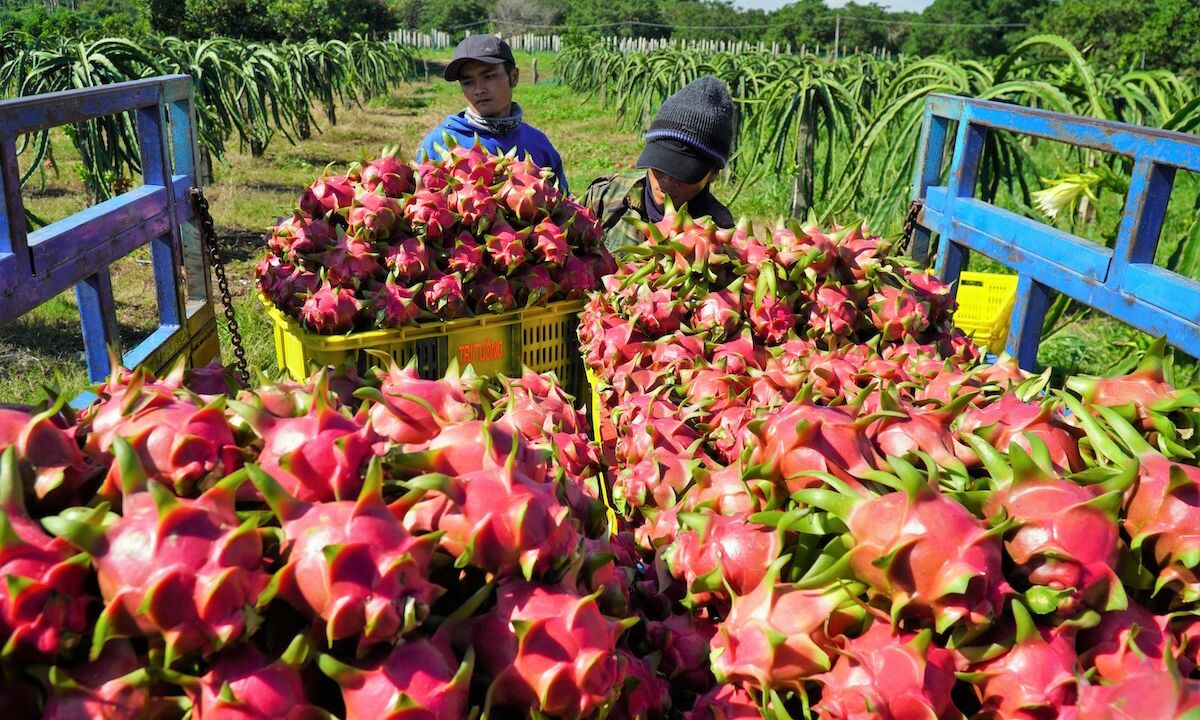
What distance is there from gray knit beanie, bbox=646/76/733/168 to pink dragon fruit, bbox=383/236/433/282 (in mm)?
1155

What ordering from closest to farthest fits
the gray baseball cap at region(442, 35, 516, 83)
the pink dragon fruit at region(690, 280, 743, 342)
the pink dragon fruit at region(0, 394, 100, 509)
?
the pink dragon fruit at region(0, 394, 100, 509) < the pink dragon fruit at region(690, 280, 743, 342) < the gray baseball cap at region(442, 35, 516, 83)

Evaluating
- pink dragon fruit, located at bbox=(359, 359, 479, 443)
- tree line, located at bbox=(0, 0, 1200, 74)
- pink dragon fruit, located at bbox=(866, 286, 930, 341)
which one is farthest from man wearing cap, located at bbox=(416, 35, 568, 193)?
tree line, located at bbox=(0, 0, 1200, 74)

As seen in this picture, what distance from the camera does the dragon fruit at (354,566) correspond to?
86 centimetres

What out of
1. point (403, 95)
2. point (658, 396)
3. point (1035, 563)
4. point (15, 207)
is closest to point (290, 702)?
point (1035, 563)

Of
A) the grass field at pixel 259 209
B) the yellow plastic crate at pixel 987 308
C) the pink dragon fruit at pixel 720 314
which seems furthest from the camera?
the grass field at pixel 259 209

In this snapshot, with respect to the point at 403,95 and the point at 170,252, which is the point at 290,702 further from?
the point at 403,95

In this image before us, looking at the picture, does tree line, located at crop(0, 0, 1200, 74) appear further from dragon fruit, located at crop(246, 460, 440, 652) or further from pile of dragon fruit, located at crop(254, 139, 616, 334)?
dragon fruit, located at crop(246, 460, 440, 652)

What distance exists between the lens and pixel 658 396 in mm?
1762

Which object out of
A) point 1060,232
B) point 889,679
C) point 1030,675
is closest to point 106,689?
point 889,679

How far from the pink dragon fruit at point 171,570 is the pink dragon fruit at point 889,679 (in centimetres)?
69

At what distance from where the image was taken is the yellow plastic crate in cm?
471

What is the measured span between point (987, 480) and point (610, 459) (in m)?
0.93

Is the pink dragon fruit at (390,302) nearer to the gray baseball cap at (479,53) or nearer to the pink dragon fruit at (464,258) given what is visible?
the pink dragon fruit at (464,258)

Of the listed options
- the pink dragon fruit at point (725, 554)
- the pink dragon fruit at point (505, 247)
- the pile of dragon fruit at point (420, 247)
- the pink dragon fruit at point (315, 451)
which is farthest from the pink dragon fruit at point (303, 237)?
the pink dragon fruit at point (725, 554)
